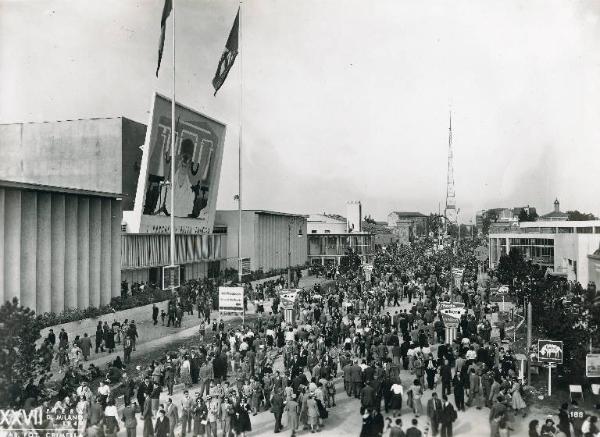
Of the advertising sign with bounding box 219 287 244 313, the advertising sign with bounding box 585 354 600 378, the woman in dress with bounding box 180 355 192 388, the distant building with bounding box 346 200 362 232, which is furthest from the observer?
the distant building with bounding box 346 200 362 232

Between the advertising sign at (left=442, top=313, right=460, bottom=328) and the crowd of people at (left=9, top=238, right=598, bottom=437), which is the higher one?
the advertising sign at (left=442, top=313, right=460, bottom=328)

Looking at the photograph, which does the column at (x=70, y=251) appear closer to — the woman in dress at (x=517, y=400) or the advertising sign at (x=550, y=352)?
the woman in dress at (x=517, y=400)

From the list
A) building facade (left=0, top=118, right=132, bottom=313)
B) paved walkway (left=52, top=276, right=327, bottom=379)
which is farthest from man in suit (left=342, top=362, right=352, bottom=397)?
building facade (left=0, top=118, right=132, bottom=313)

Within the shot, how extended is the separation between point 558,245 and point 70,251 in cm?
3650

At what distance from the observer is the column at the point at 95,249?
31.8m

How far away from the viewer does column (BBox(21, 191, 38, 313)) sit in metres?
26.7

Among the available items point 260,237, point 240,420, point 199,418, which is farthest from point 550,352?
point 260,237

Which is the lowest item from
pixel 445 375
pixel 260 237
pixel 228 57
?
pixel 445 375

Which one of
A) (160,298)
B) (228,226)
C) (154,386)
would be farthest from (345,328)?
(228,226)

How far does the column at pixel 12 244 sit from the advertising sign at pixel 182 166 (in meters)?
10.6

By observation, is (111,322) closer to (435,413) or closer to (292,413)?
(292,413)

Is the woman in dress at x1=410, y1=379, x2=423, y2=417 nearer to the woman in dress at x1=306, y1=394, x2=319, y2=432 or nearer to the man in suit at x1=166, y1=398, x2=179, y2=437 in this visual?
the woman in dress at x1=306, y1=394, x2=319, y2=432

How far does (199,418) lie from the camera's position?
1493 centimetres

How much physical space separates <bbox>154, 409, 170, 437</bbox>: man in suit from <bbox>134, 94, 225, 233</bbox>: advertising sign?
2198cm
